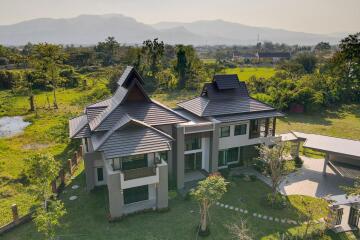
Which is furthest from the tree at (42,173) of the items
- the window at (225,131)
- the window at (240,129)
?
the window at (240,129)

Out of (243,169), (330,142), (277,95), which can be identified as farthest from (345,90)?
(243,169)

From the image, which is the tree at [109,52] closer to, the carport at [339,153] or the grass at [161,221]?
the grass at [161,221]

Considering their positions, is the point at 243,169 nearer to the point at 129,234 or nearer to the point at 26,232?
the point at 129,234

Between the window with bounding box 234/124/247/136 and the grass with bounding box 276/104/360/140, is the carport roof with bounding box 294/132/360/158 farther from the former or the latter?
the grass with bounding box 276/104/360/140

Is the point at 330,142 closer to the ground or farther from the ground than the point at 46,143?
farther from the ground

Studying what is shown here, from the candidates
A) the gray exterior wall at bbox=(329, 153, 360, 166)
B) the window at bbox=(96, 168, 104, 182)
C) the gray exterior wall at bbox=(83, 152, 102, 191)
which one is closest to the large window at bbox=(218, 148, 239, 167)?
the gray exterior wall at bbox=(329, 153, 360, 166)
